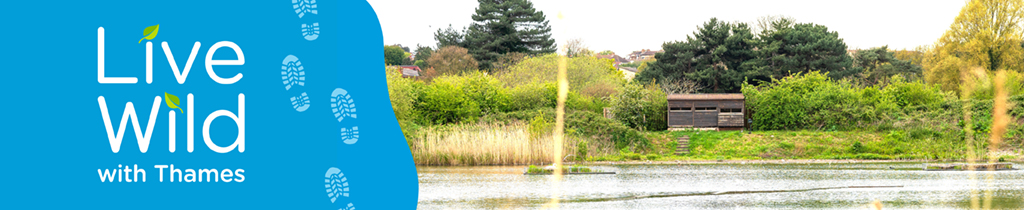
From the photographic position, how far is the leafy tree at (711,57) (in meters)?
55.9

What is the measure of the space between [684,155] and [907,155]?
7755 mm

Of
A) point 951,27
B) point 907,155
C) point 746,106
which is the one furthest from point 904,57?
point 907,155

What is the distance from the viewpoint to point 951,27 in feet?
187

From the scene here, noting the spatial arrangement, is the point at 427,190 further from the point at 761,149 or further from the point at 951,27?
the point at 951,27

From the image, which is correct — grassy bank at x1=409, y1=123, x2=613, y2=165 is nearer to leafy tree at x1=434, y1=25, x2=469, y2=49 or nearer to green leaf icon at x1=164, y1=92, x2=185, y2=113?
green leaf icon at x1=164, y1=92, x2=185, y2=113

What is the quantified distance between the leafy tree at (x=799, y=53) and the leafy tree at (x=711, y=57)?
1144 mm

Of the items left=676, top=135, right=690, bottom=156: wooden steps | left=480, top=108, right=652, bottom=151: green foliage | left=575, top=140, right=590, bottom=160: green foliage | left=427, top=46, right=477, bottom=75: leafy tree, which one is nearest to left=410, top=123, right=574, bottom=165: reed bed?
left=575, top=140, right=590, bottom=160: green foliage

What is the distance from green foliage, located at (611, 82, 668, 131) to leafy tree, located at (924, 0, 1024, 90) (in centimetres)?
2429

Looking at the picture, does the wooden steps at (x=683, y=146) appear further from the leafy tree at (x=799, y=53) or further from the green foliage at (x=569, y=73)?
the leafy tree at (x=799, y=53)

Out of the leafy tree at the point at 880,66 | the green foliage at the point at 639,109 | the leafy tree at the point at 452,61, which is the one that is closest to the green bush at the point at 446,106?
the green foliage at the point at 639,109

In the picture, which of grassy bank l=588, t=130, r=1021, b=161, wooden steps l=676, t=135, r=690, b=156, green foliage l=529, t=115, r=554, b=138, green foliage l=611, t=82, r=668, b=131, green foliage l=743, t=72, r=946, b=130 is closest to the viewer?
green foliage l=529, t=115, r=554, b=138

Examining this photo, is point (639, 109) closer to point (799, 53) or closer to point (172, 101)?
point (799, 53)

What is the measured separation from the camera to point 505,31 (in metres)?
67.9

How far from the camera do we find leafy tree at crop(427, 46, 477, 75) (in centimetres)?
6450
